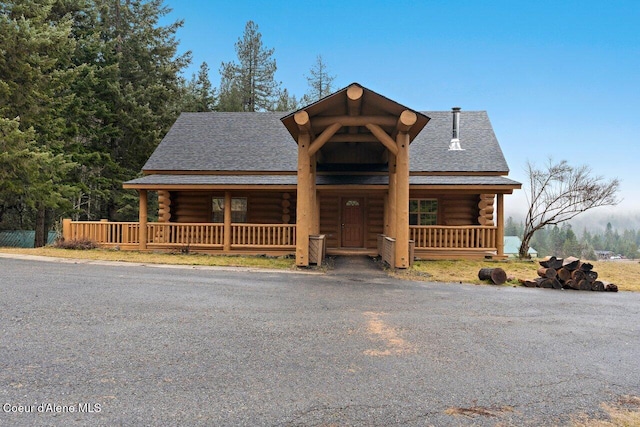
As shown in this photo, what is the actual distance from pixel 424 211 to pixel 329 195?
3919 millimetres

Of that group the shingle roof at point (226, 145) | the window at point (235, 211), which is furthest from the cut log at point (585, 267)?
the window at point (235, 211)

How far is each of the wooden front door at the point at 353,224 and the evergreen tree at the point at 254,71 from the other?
22191 millimetres

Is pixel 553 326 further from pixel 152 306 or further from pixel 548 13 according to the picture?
pixel 548 13

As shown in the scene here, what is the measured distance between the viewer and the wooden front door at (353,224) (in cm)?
1518

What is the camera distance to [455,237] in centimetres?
1363

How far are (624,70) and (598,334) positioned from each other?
159 ft

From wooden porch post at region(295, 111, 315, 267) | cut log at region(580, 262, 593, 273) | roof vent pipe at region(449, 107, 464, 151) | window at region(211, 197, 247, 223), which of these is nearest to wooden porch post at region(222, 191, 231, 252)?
window at region(211, 197, 247, 223)

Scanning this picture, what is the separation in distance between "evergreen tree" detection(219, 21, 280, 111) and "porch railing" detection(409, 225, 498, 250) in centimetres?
2480

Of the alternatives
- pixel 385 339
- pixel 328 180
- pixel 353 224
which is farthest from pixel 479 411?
pixel 353 224

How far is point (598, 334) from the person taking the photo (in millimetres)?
4961

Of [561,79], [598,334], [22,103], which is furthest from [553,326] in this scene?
[561,79]

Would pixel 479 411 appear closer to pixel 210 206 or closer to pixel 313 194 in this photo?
pixel 313 194

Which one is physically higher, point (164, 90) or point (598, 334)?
point (164, 90)

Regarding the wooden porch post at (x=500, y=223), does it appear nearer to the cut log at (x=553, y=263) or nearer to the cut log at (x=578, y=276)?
the cut log at (x=553, y=263)
